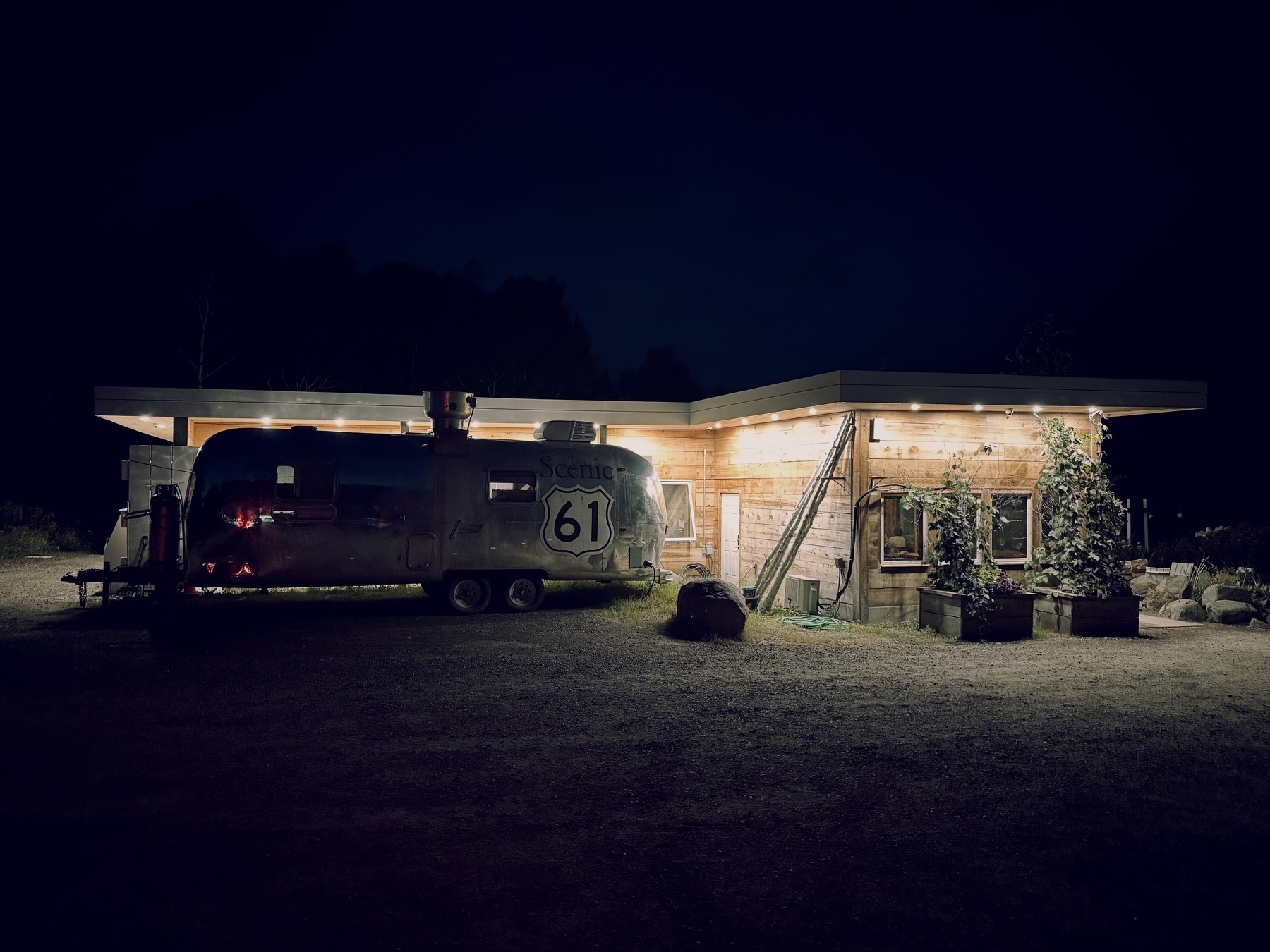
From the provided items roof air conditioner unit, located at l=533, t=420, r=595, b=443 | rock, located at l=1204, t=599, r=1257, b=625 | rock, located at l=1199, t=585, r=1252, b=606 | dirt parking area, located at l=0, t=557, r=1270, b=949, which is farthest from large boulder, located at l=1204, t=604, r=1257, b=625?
roof air conditioner unit, located at l=533, t=420, r=595, b=443

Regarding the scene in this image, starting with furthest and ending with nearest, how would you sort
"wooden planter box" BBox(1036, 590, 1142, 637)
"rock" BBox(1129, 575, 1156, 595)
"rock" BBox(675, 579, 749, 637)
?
1. "rock" BBox(1129, 575, 1156, 595)
2. "wooden planter box" BBox(1036, 590, 1142, 637)
3. "rock" BBox(675, 579, 749, 637)

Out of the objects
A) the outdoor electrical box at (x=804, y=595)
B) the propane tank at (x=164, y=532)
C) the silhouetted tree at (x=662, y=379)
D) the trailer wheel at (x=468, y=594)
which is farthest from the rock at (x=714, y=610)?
the silhouetted tree at (x=662, y=379)

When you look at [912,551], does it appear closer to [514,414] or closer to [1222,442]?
[514,414]

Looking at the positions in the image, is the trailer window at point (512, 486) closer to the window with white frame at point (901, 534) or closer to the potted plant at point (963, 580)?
the window with white frame at point (901, 534)

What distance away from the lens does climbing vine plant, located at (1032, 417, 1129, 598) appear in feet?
37.2

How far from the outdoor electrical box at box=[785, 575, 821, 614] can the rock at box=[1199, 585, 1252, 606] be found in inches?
222

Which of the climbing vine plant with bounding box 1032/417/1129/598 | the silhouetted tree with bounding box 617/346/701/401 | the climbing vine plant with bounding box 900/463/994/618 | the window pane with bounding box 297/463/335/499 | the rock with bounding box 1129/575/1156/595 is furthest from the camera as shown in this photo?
the silhouetted tree with bounding box 617/346/701/401

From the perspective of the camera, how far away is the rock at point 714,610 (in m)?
10.6

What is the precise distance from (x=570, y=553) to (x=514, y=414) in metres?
3.14

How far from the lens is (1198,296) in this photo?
3178 cm

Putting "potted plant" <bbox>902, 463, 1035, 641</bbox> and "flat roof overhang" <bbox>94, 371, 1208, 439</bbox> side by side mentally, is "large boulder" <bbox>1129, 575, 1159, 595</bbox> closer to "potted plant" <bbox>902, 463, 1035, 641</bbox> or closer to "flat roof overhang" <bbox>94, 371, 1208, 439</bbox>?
"flat roof overhang" <bbox>94, 371, 1208, 439</bbox>

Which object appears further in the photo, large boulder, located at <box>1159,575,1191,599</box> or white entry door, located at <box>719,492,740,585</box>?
white entry door, located at <box>719,492,740,585</box>

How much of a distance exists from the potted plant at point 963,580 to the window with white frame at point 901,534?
0.27 meters

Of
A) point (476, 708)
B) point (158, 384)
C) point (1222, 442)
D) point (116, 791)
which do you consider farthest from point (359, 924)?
point (1222, 442)
